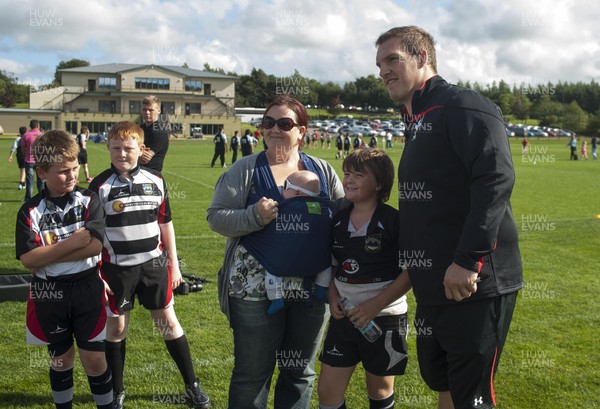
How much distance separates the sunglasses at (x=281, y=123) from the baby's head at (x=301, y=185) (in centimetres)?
26

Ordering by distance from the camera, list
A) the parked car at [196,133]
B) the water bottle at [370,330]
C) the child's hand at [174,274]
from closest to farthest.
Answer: the water bottle at [370,330], the child's hand at [174,274], the parked car at [196,133]

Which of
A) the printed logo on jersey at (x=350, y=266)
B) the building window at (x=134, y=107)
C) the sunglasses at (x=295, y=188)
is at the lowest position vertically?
the printed logo on jersey at (x=350, y=266)

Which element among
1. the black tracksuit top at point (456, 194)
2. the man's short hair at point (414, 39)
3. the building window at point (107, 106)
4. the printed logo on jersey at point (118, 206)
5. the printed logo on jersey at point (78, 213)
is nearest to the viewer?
the black tracksuit top at point (456, 194)

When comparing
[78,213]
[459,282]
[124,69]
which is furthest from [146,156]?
[124,69]

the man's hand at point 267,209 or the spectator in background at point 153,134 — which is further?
the spectator in background at point 153,134

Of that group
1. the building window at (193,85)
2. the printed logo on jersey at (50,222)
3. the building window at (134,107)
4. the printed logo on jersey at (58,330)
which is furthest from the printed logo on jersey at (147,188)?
the building window at (193,85)

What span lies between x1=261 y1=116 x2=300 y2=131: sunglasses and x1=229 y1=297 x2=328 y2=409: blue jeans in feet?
3.23

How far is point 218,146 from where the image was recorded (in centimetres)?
2859

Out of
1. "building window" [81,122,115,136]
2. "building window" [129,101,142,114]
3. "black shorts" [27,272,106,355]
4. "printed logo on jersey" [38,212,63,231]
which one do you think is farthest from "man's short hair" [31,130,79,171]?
"building window" [129,101,142,114]

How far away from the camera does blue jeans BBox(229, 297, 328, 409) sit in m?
3.23

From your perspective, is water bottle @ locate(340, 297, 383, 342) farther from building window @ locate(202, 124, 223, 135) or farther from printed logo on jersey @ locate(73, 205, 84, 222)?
building window @ locate(202, 124, 223, 135)

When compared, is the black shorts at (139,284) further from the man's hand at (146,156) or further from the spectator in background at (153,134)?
the spectator in background at (153,134)

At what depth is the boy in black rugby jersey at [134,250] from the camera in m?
4.08

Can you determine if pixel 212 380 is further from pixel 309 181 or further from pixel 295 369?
pixel 309 181
